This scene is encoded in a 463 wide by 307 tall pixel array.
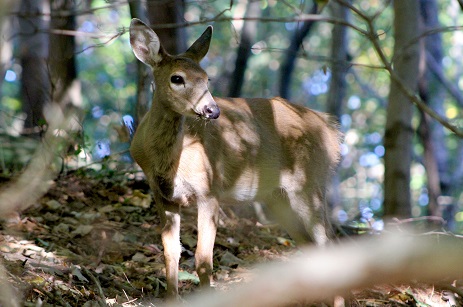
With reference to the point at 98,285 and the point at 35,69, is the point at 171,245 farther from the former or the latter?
the point at 35,69

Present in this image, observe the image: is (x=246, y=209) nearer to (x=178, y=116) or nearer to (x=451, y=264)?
(x=178, y=116)

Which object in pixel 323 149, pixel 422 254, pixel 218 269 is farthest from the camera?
pixel 323 149

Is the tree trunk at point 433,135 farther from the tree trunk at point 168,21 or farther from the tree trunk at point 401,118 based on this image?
the tree trunk at point 168,21

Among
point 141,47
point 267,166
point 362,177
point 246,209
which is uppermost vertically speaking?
point 141,47

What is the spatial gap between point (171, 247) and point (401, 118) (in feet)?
11.6

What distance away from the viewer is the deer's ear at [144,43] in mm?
6441

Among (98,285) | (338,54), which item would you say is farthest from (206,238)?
(338,54)

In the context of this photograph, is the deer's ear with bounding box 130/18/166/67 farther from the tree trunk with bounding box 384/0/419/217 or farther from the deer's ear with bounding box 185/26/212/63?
the tree trunk with bounding box 384/0/419/217

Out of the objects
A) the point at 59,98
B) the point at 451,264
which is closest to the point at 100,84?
the point at 59,98

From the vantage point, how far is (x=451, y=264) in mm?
1491

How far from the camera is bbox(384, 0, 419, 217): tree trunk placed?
26.5 feet

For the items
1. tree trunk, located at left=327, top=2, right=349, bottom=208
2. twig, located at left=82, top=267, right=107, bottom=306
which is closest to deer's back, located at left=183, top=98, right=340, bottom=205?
twig, located at left=82, top=267, right=107, bottom=306

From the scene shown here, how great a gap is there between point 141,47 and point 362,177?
70.3 feet

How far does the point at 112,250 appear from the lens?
6934 mm
